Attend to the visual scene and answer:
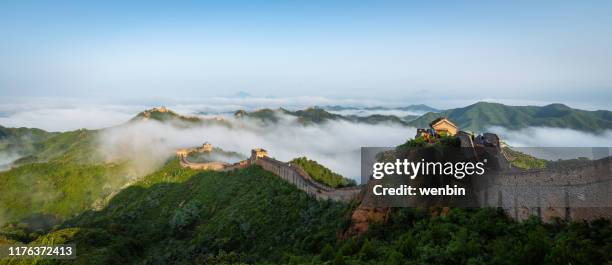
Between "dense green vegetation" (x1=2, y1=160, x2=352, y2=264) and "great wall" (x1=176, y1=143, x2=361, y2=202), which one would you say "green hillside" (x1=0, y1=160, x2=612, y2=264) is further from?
"great wall" (x1=176, y1=143, x2=361, y2=202)

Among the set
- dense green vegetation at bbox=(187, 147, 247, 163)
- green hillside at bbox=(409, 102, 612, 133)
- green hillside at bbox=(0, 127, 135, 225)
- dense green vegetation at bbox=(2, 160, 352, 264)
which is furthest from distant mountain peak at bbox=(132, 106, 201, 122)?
dense green vegetation at bbox=(2, 160, 352, 264)

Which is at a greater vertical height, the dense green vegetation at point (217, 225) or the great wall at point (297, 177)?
the great wall at point (297, 177)

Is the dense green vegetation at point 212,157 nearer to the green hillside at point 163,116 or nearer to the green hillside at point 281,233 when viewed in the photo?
the green hillside at point 281,233

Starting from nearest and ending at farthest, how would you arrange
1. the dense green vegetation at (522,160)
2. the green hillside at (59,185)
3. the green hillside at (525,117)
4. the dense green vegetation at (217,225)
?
the dense green vegetation at (522,160)
the dense green vegetation at (217,225)
the green hillside at (59,185)
the green hillside at (525,117)

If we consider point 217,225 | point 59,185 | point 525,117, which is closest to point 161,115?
point 59,185

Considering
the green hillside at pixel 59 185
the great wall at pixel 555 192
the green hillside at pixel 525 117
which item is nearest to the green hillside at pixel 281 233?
the great wall at pixel 555 192

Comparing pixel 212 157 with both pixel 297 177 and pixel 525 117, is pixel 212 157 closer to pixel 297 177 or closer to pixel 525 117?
pixel 297 177

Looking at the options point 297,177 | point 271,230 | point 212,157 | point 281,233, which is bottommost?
point 212,157

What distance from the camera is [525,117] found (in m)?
147

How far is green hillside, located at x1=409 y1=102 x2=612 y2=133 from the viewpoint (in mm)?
120312

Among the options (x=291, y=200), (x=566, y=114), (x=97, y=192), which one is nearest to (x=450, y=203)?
(x=291, y=200)

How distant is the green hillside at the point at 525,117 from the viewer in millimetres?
120312

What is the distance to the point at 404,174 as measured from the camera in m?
22.4

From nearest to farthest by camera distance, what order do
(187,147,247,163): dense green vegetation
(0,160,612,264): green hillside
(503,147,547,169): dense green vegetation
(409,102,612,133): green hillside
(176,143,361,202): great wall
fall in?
(0,160,612,264): green hillside → (503,147,547,169): dense green vegetation → (176,143,361,202): great wall → (187,147,247,163): dense green vegetation → (409,102,612,133): green hillside
